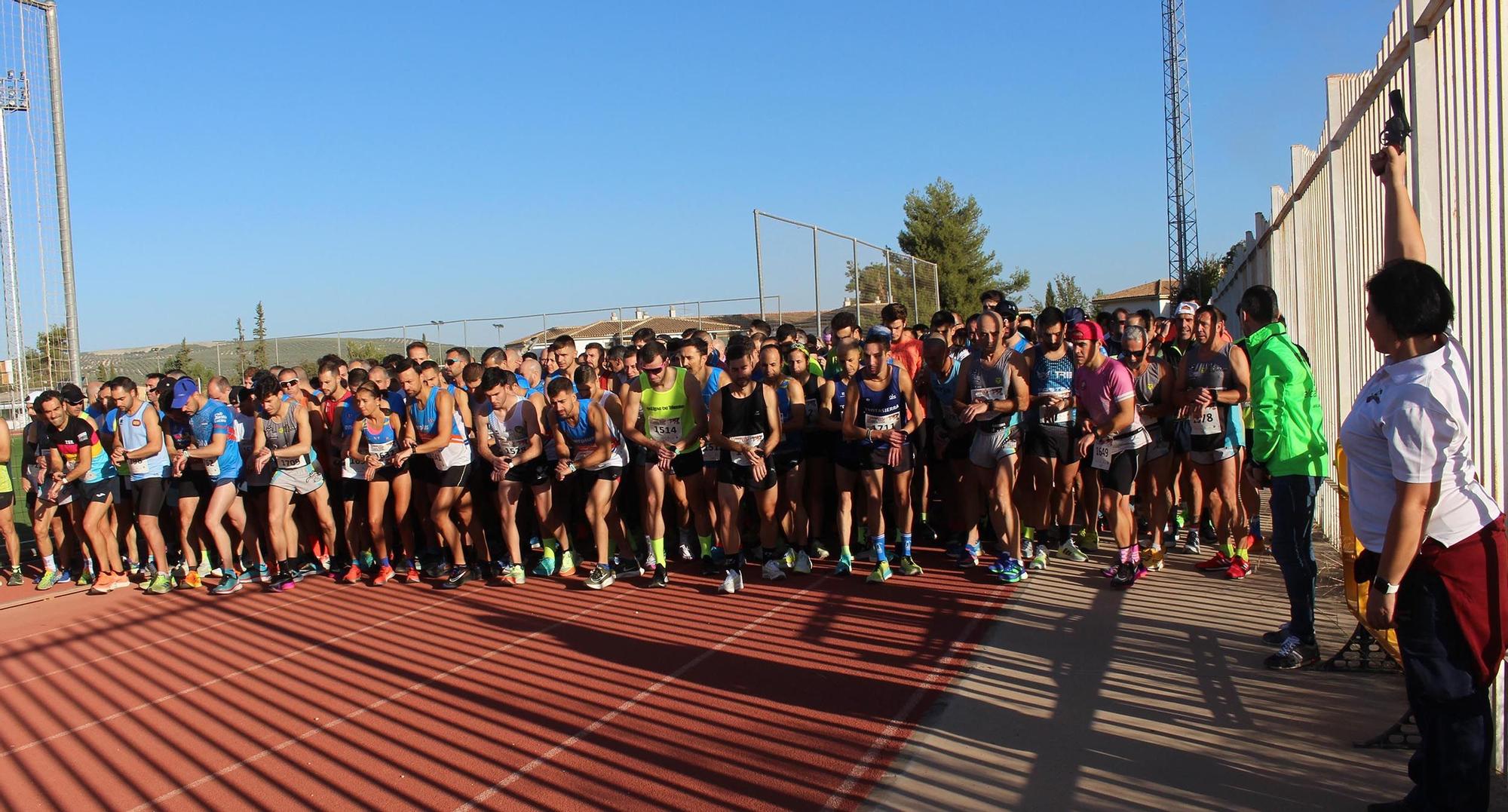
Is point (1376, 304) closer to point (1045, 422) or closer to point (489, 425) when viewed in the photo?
point (1045, 422)

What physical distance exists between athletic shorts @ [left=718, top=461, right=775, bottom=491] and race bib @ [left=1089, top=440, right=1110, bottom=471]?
2633mm

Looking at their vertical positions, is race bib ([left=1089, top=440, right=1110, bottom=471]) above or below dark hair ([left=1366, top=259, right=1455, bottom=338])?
below

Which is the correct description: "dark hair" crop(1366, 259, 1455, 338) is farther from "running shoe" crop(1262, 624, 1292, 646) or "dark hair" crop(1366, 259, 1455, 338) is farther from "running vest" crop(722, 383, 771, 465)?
"running vest" crop(722, 383, 771, 465)

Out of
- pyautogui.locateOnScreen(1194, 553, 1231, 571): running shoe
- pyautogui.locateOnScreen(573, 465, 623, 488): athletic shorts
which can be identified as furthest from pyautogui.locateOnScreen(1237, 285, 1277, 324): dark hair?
pyautogui.locateOnScreen(573, 465, 623, 488): athletic shorts

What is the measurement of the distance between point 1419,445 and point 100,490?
1123 centimetres

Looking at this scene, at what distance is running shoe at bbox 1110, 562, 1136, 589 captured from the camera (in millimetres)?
7359

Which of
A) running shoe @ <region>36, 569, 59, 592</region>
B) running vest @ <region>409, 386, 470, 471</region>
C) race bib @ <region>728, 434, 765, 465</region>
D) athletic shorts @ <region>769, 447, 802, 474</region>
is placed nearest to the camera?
race bib @ <region>728, 434, 765, 465</region>

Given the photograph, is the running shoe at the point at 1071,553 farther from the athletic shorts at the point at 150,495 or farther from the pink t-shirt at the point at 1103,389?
the athletic shorts at the point at 150,495

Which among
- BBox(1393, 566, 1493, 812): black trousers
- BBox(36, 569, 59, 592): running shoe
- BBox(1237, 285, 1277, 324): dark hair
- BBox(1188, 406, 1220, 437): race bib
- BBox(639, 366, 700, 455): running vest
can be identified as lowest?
BBox(36, 569, 59, 592): running shoe

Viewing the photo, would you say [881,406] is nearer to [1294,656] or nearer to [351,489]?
[1294,656]

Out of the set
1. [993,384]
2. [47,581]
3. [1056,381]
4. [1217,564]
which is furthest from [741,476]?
[47,581]

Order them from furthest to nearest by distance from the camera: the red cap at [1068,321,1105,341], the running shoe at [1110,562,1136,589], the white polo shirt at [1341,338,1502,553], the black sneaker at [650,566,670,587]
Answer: the black sneaker at [650,566,670,587] < the red cap at [1068,321,1105,341] < the running shoe at [1110,562,1136,589] < the white polo shirt at [1341,338,1502,553]

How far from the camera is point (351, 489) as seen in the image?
9.66m

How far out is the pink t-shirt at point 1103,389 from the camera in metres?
7.43
